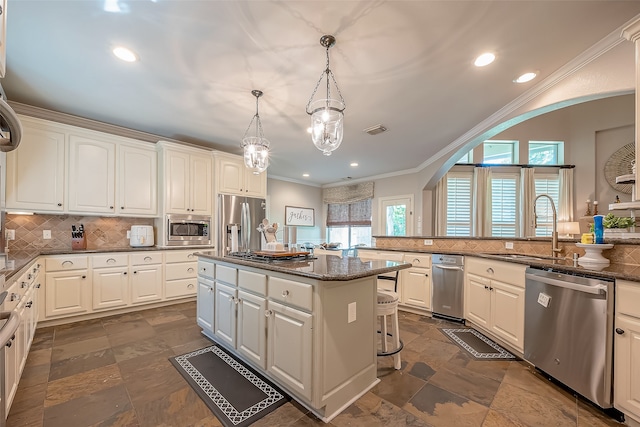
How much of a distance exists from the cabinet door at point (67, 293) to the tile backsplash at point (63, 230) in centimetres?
55

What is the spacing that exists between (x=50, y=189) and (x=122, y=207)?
73 cm

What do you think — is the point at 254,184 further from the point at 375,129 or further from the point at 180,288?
the point at 375,129

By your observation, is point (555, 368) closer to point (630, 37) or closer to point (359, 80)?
point (630, 37)

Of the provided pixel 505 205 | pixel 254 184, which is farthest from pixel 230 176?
pixel 505 205

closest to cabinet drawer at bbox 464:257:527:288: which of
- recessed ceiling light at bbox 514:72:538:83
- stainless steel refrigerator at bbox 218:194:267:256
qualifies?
recessed ceiling light at bbox 514:72:538:83

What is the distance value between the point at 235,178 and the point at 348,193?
3.73m

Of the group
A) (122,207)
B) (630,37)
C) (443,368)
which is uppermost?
(630,37)

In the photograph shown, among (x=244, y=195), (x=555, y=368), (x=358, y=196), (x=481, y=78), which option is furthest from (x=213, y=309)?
(x=358, y=196)

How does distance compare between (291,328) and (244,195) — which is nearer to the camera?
(291,328)

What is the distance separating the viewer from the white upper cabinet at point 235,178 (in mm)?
4480

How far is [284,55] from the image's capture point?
2170 millimetres

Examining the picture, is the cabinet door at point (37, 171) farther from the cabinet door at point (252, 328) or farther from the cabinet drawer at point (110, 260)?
the cabinet door at point (252, 328)

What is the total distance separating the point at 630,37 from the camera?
173cm

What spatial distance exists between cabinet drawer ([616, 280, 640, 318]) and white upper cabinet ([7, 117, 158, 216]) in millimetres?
4921
